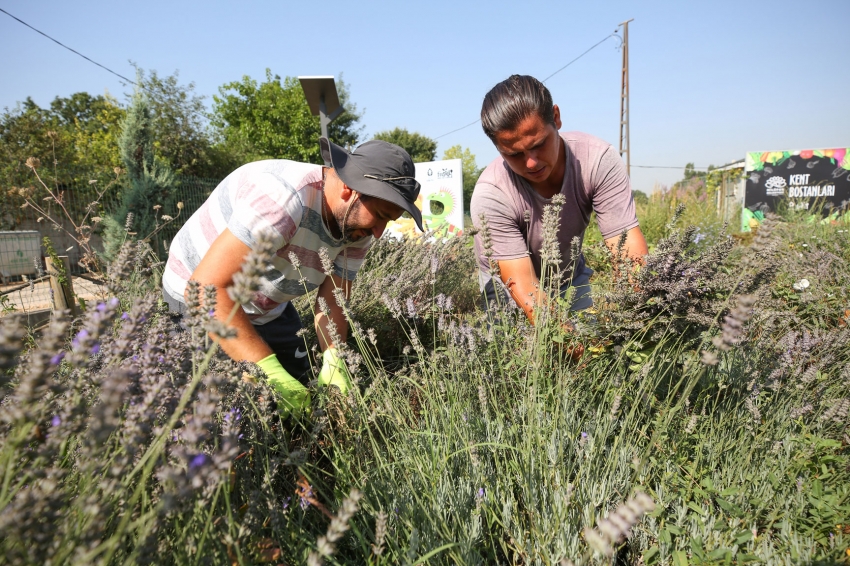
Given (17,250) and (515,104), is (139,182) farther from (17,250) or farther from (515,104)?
(515,104)

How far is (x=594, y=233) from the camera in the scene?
25.5 ft

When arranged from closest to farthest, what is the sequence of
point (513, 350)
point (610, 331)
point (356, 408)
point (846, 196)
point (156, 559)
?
1. point (156, 559)
2. point (356, 408)
3. point (610, 331)
4. point (513, 350)
5. point (846, 196)

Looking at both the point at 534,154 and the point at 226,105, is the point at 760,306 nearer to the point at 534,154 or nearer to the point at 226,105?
the point at 534,154

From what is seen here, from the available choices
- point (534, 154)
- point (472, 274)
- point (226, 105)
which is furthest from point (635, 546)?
point (226, 105)

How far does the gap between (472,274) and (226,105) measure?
850 inches

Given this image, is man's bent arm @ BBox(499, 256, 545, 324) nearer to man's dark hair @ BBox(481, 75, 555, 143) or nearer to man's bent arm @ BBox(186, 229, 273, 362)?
man's dark hair @ BBox(481, 75, 555, 143)

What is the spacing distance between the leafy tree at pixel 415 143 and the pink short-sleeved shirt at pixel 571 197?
125 feet

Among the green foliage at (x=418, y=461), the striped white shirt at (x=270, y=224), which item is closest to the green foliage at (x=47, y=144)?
the striped white shirt at (x=270, y=224)

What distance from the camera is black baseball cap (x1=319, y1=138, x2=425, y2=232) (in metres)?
1.89

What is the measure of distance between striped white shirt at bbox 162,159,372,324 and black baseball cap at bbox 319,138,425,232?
142 millimetres

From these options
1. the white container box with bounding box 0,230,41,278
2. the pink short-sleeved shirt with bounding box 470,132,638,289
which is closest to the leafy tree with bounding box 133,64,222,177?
the white container box with bounding box 0,230,41,278

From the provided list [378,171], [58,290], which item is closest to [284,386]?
[378,171]

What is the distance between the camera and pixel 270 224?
177 centimetres

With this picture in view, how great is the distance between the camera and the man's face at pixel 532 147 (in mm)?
2123
